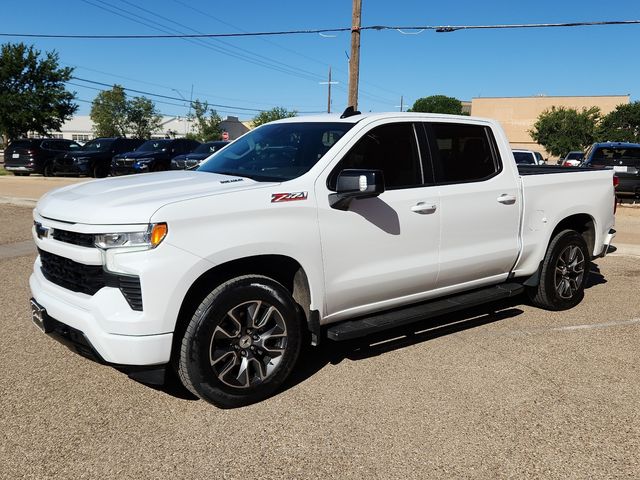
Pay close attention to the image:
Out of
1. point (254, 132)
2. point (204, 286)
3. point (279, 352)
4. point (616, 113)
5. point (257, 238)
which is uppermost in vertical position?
point (616, 113)

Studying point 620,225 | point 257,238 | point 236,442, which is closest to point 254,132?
point 257,238

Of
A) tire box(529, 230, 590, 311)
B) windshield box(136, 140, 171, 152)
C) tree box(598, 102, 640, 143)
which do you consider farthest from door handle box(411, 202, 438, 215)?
tree box(598, 102, 640, 143)

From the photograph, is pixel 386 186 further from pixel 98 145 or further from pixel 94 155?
pixel 98 145

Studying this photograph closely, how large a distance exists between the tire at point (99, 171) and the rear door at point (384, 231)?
796 inches

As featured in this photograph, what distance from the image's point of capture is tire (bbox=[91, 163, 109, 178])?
73.0ft

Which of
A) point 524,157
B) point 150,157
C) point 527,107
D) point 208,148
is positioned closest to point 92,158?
point 150,157

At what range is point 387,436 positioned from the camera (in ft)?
10.7

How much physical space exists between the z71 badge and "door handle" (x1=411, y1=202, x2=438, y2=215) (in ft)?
3.22

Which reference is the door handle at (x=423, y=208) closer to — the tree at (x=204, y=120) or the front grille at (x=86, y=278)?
the front grille at (x=86, y=278)

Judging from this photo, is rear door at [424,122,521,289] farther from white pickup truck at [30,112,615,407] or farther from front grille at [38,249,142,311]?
front grille at [38,249,142,311]

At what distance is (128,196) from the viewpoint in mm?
3455

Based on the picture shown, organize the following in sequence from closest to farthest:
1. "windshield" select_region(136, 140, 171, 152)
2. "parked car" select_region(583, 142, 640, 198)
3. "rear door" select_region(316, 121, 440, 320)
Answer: "rear door" select_region(316, 121, 440, 320)
"parked car" select_region(583, 142, 640, 198)
"windshield" select_region(136, 140, 171, 152)

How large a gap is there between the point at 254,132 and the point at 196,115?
254 ft

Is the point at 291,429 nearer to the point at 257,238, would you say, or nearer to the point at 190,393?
the point at 190,393
